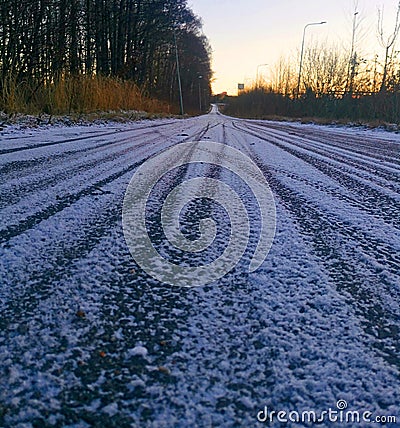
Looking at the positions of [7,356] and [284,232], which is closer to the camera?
[7,356]

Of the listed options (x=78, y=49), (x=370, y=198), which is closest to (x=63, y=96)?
(x=78, y=49)

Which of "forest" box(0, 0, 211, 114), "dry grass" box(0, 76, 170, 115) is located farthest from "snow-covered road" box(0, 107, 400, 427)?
"forest" box(0, 0, 211, 114)

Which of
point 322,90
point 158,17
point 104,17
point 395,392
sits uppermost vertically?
point 158,17

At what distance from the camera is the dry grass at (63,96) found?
6.45 m

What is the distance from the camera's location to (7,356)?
1.83 feet

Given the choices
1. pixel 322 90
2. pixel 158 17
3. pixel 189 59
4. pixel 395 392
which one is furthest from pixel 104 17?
pixel 189 59

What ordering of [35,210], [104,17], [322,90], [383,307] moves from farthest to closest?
1. [322,90]
2. [104,17]
3. [35,210]
4. [383,307]

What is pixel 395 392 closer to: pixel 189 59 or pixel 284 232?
pixel 284 232

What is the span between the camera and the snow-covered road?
490 mm

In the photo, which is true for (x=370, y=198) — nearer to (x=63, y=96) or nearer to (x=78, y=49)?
(x=63, y=96)

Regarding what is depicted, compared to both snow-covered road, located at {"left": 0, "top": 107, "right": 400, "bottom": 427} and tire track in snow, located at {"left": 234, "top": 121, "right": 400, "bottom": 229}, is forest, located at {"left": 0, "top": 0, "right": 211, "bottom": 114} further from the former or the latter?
snow-covered road, located at {"left": 0, "top": 107, "right": 400, "bottom": 427}

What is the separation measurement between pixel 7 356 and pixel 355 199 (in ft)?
5.01

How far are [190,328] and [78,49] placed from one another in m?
15.3

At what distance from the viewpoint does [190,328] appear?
65 centimetres
